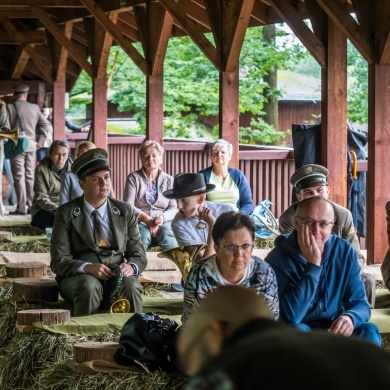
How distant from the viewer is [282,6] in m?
8.26

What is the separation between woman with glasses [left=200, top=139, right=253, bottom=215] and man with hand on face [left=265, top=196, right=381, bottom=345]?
12.6 ft

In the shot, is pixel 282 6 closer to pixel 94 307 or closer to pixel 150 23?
pixel 150 23

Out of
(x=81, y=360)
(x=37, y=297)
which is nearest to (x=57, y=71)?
(x=37, y=297)

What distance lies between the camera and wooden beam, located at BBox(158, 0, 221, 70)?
9.54 meters

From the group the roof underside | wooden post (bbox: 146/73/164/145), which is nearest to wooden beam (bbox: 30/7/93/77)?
the roof underside

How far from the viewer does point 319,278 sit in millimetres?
4445

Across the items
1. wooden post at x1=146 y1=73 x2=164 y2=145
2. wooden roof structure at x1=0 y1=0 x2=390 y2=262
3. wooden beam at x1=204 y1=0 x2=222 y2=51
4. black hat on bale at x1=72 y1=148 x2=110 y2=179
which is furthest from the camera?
wooden post at x1=146 y1=73 x2=164 y2=145

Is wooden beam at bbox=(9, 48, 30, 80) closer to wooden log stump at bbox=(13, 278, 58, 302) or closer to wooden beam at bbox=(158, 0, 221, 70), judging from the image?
wooden beam at bbox=(158, 0, 221, 70)

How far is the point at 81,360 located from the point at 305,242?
1.08m

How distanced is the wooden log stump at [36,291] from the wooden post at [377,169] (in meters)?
2.69

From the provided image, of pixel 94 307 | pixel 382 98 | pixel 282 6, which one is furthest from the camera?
pixel 282 6

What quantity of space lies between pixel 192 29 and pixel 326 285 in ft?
17.9

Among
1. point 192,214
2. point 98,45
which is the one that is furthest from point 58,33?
point 192,214

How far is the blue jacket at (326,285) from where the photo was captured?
445 centimetres
